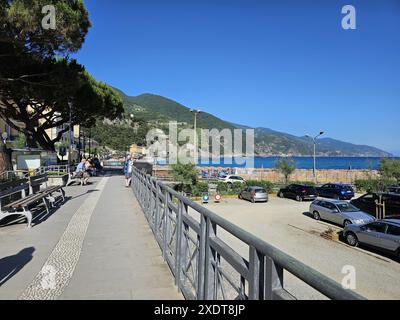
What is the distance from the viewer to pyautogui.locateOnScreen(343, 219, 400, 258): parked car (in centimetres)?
1493

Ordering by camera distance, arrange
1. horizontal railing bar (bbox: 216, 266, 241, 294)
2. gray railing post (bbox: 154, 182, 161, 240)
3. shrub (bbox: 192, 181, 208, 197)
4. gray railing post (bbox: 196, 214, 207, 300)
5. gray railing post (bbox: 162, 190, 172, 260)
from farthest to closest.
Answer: shrub (bbox: 192, 181, 208, 197), gray railing post (bbox: 154, 182, 161, 240), gray railing post (bbox: 162, 190, 172, 260), gray railing post (bbox: 196, 214, 207, 300), horizontal railing bar (bbox: 216, 266, 241, 294)

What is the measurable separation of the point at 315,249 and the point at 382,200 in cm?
977

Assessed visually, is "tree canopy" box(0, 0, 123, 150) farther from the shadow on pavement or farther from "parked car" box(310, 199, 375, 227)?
"parked car" box(310, 199, 375, 227)

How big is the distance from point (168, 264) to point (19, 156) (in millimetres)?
20774

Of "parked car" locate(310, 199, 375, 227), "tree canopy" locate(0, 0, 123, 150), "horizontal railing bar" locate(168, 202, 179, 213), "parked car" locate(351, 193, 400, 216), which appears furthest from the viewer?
"parked car" locate(351, 193, 400, 216)

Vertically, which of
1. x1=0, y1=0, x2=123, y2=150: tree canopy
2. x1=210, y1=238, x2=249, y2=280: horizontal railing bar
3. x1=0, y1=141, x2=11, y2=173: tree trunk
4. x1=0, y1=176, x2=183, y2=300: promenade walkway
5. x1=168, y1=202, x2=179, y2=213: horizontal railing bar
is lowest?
x1=0, y1=176, x2=183, y2=300: promenade walkway

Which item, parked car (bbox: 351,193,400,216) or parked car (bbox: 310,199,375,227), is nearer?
parked car (bbox: 310,199,375,227)

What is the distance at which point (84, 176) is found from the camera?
19.0 meters

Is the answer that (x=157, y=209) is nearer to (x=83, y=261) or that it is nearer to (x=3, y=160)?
(x=83, y=261)

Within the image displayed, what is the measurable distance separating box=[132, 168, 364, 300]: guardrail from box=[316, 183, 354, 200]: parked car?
31619 millimetres

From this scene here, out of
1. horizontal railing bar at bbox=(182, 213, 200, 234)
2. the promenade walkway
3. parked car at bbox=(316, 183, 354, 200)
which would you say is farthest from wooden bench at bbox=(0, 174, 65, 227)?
parked car at bbox=(316, 183, 354, 200)
